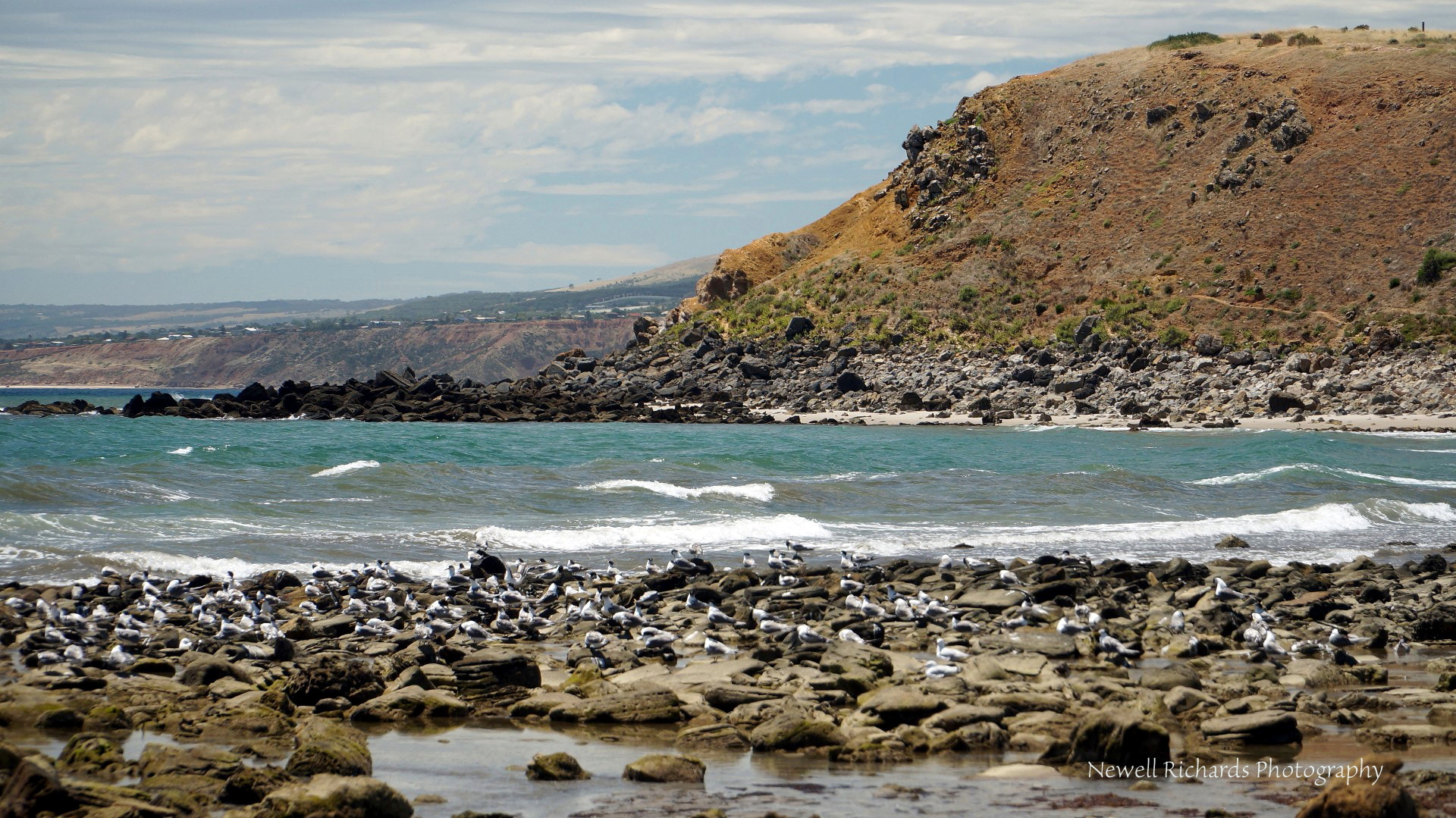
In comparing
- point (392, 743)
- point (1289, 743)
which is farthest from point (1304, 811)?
point (392, 743)

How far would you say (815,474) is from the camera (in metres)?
32.6

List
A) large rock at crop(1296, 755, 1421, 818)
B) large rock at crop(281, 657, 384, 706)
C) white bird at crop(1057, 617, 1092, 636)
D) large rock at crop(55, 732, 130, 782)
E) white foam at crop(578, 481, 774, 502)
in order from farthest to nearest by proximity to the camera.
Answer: white foam at crop(578, 481, 774, 502) < white bird at crop(1057, 617, 1092, 636) < large rock at crop(281, 657, 384, 706) < large rock at crop(55, 732, 130, 782) < large rock at crop(1296, 755, 1421, 818)

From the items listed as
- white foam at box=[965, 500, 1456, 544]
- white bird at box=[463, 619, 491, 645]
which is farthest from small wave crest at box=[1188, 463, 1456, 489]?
white bird at box=[463, 619, 491, 645]

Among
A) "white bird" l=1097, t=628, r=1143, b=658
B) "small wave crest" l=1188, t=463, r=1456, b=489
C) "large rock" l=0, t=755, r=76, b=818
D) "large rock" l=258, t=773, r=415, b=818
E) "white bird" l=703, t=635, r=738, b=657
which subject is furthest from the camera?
"small wave crest" l=1188, t=463, r=1456, b=489

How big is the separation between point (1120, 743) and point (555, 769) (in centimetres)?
399

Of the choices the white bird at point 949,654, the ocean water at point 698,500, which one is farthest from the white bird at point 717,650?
the ocean water at point 698,500

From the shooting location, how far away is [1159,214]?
74812 millimetres

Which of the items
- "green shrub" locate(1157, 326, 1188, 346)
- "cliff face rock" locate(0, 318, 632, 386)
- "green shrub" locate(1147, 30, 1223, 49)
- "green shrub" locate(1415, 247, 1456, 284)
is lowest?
"cliff face rock" locate(0, 318, 632, 386)

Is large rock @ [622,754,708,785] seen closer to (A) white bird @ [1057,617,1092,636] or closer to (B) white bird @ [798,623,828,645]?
(B) white bird @ [798,623,828,645]

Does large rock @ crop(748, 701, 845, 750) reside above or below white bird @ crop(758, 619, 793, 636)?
above

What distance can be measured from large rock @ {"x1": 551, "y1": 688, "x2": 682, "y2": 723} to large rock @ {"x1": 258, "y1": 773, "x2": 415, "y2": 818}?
9.28ft

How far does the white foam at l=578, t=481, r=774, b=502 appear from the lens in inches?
1099

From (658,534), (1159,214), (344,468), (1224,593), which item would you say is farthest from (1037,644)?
(1159,214)

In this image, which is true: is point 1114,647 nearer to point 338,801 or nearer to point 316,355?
point 338,801
